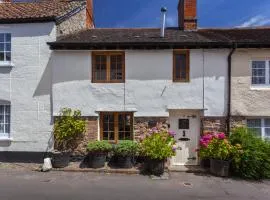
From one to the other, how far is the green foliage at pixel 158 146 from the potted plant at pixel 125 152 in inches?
16.3

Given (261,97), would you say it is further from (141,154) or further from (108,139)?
(108,139)

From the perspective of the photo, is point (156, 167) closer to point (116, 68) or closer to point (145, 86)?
point (145, 86)

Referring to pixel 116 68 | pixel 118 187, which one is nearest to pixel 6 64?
pixel 116 68

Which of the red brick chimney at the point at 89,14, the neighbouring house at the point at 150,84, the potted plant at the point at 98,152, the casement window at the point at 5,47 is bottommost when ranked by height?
the potted plant at the point at 98,152

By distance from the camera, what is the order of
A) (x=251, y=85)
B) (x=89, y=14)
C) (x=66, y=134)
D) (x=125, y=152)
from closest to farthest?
1. (x=125, y=152)
2. (x=66, y=134)
3. (x=251, y=85)
4. (x=89, y=14)

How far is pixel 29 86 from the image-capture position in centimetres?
1445

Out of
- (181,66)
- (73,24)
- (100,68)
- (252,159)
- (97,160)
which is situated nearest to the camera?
(252,159)

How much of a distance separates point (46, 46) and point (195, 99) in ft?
23.0

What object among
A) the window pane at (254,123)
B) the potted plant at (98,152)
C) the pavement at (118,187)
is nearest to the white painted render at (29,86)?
the pavement at (118,187)

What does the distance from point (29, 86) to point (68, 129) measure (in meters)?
2.71

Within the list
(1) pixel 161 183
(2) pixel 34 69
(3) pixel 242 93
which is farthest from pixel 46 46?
(3) pixel 242 93

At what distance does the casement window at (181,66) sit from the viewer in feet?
46.5

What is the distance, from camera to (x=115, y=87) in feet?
46.5

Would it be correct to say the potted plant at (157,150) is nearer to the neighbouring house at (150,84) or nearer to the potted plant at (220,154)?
the neighbouring house at (150,84)
